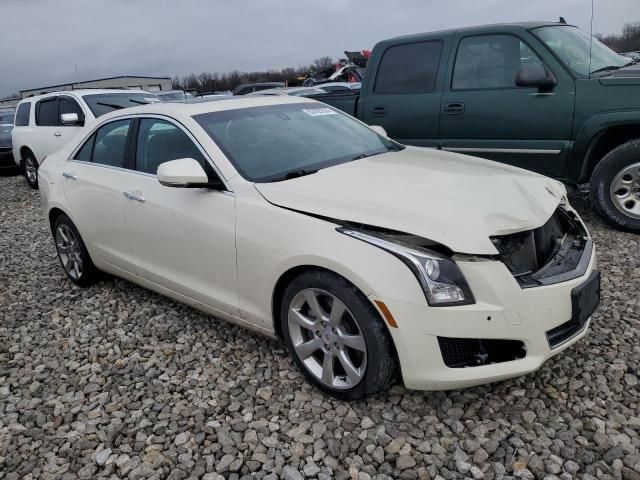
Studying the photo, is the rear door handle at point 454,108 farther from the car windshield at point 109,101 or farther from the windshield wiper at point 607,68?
the car windshield at point 109,101

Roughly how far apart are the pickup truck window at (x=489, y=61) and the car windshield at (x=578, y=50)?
0.22m

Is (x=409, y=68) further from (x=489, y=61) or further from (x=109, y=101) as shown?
(x=109, y=101)

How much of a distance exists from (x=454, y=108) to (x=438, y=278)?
3.57m

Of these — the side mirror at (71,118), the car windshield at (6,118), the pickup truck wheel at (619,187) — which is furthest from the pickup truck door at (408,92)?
the car windshield at (6,118)

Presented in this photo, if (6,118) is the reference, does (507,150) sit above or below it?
below

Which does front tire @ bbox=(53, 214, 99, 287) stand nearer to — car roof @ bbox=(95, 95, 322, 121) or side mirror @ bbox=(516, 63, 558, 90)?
car roof @ bbox=(95, 95, 322, 121)

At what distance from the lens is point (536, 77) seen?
4941 mm

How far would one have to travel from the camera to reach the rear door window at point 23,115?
1035 cm

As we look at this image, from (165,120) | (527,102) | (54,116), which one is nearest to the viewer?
(165,120)

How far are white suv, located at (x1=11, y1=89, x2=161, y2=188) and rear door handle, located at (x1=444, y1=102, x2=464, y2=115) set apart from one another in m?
5.62

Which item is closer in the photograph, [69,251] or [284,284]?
[284,284]

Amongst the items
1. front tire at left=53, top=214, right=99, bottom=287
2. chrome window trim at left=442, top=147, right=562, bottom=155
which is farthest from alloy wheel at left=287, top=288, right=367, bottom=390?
chrome window trim at left=442, top=147, right=562, bottom=155

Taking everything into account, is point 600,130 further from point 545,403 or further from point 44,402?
point 44,402

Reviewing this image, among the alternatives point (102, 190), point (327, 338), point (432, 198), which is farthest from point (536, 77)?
point (102, 190)
